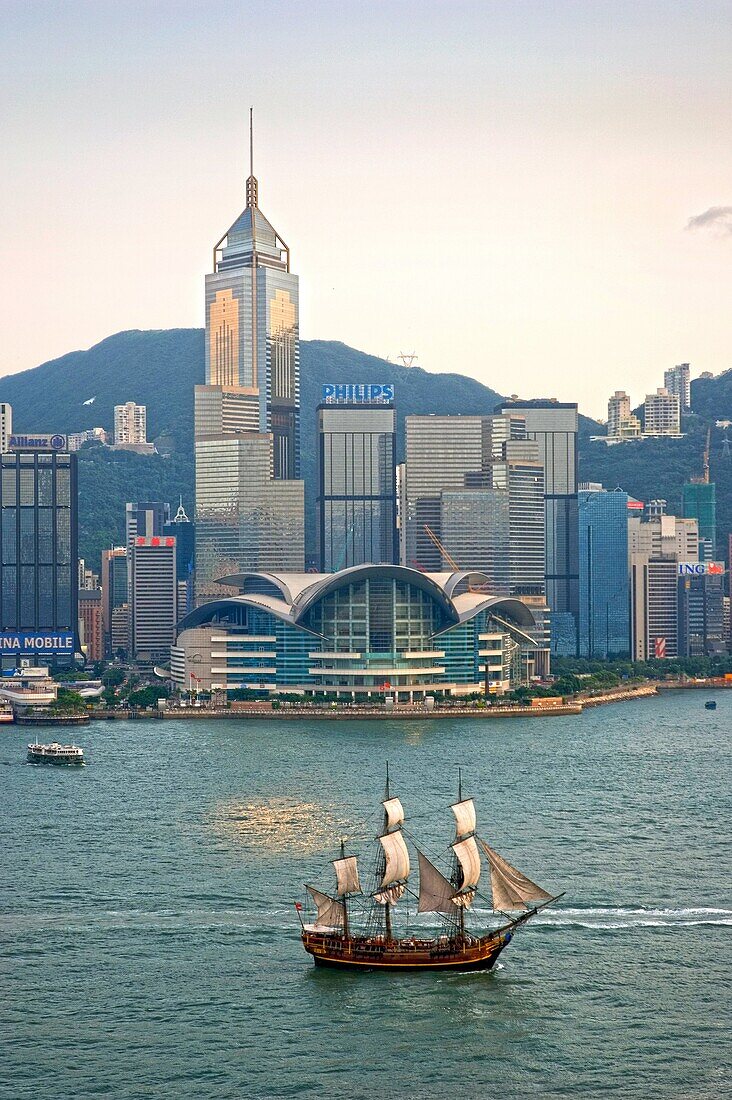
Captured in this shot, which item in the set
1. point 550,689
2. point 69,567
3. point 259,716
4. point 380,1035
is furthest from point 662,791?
point 69,567

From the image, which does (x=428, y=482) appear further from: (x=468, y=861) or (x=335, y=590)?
(x=468, y=861)

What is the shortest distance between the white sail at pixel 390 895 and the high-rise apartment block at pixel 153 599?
132097mm

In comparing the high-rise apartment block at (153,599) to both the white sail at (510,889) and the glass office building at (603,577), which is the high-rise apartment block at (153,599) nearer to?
the glass office building at (603,577)

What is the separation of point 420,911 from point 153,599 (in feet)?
451

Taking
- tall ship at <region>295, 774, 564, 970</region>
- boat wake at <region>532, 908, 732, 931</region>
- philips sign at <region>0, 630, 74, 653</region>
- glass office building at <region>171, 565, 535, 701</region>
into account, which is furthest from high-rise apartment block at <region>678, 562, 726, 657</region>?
tall ship at <region>295, 774, 564, 970</region>

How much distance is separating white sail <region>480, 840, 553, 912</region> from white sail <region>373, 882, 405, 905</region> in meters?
2.50

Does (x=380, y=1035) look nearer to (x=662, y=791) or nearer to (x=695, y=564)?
(x=662, y=791)

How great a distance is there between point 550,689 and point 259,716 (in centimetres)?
2445

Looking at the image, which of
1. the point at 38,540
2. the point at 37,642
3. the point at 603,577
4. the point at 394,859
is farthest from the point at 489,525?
the point at 394,859

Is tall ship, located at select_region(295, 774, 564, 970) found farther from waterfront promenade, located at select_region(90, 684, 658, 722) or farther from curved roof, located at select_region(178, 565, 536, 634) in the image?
curved roof, located at select_region(178, 565, 536, 634)

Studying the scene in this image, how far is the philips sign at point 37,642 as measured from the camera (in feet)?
508

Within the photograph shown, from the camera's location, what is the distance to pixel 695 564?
186 m

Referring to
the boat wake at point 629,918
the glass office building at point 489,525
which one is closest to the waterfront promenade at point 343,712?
the glass office building at point 489,525

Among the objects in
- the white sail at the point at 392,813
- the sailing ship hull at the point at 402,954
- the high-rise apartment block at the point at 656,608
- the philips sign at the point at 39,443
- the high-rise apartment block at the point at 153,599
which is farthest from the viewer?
the high-rise apartment block at the point at 656,608
